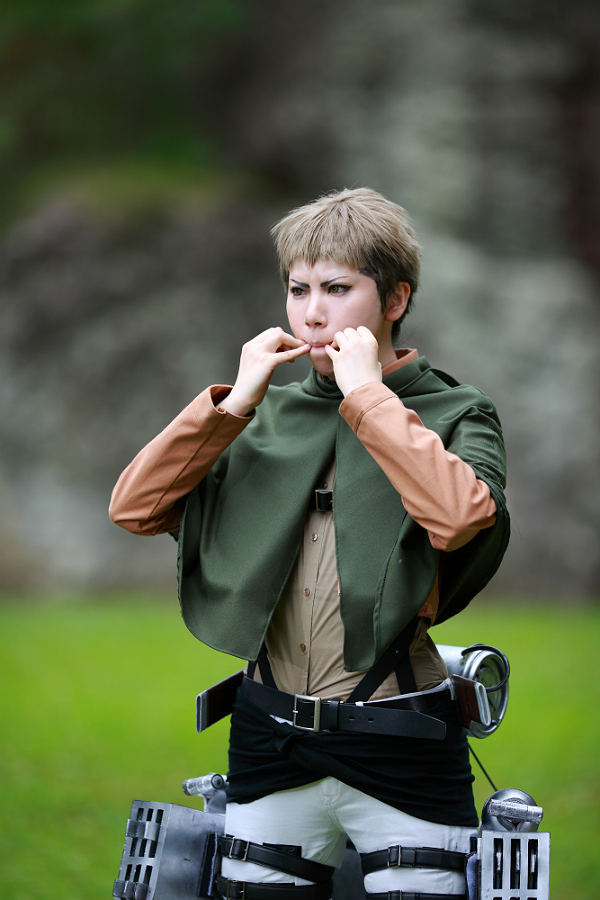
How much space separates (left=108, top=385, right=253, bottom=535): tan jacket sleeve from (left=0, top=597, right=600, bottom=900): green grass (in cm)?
213

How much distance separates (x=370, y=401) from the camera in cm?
174

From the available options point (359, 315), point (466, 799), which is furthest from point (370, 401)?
point (466, 799)

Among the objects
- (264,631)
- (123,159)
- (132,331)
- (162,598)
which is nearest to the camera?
(264,631)

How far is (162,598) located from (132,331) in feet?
8.84

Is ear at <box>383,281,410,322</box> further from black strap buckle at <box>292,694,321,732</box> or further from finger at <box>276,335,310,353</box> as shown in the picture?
black strap buckle at <box>292,694,321,732</box>

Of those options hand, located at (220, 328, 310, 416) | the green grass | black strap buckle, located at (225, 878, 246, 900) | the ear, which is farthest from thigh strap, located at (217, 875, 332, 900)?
the green grass

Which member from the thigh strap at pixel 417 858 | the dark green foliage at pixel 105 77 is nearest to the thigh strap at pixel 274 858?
the thigh strap at pixel 417 858

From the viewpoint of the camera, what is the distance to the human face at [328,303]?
1.90 meters

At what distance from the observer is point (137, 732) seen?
539 centimetres

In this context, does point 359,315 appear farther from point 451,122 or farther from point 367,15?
point 367,15

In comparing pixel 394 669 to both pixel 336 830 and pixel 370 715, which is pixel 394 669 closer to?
pixel 370 715

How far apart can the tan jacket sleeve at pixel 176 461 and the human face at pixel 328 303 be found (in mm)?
208

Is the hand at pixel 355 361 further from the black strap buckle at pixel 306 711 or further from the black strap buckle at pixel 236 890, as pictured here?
the black strap buckle at pixel 236 890

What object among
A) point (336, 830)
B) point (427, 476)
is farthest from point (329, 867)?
point (427, 476)
